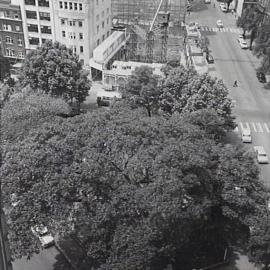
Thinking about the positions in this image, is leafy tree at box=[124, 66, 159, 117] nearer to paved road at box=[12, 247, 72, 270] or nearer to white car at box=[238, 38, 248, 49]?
paved road at box=[12, 247, 72, 270]

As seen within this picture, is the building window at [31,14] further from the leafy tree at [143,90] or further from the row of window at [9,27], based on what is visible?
the leafy tree at [143,90]

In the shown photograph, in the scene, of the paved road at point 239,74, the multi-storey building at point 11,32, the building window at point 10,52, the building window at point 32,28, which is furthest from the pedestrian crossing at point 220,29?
the building window at point 10,52

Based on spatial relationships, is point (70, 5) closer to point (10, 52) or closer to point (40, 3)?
point (40, 3)

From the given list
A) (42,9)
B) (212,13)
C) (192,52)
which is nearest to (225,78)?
(192,52)

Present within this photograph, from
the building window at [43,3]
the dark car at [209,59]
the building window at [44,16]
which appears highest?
the building window at [43,3]

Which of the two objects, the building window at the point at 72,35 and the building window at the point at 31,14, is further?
the building window at the point at 31,14

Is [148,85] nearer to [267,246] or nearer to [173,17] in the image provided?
[267,246]

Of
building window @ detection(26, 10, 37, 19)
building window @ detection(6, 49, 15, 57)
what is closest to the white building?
building window @ detection(26, 10, 37, 19)
